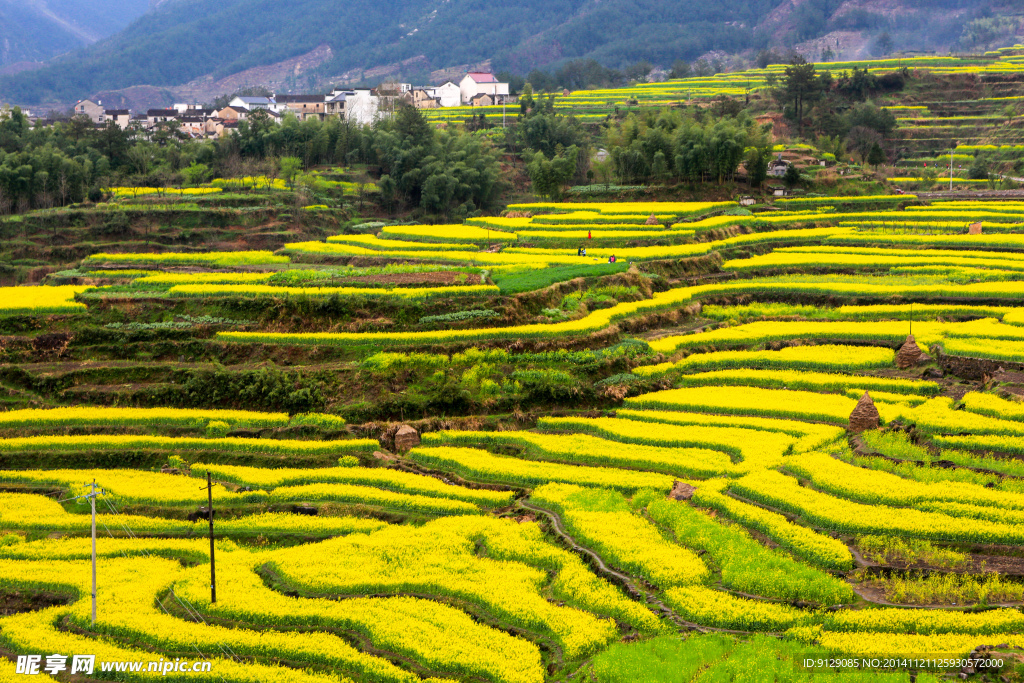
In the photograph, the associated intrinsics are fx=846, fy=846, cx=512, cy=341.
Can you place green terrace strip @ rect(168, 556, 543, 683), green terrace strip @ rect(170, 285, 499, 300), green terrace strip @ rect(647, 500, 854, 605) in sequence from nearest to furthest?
green terrace strip @ rect(168, 556, 543, 683)
green terrace strip @ rect(647, 500, 854, 605)
green terrace strip @ rect(170, 285, 499, 300)

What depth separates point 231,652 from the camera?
52.1 feet

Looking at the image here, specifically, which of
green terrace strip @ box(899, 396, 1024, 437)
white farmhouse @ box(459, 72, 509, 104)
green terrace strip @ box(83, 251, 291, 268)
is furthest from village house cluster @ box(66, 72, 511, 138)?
green terrace strip @ box(899, 396, 1024, 437)

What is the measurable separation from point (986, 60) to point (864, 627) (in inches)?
3942

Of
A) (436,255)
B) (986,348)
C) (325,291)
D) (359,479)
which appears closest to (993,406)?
(986,348)

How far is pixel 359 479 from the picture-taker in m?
24.0

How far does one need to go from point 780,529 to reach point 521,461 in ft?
26.7

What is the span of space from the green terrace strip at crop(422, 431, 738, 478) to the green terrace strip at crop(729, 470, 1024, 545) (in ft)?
4.92

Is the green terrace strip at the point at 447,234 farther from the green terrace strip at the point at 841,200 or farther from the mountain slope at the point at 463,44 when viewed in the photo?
the mountain slope at the point at 463,44

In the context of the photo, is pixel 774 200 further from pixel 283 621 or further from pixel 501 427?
pixel 283 621

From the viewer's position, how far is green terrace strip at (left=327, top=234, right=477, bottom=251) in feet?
152

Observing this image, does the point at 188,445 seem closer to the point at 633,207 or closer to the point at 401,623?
the point at 401,623

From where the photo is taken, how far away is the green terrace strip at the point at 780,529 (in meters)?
17.7

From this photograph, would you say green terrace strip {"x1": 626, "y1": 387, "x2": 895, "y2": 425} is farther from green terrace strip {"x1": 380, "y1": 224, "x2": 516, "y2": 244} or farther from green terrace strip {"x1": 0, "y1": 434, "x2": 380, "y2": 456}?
green terrace strip {"x1": 380, "y1": 224, "x2": 516, "y2": 244}

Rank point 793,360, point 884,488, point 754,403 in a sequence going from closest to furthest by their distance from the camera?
point 884,488 → point 754,403 → point 793,360
